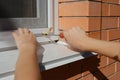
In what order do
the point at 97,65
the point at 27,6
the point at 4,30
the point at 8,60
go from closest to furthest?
the point at 8,60 < the point at 4,30 < the point at 27,6 < the point at 97,65

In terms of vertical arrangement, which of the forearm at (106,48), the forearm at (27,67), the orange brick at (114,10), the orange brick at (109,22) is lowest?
the forearm at (27,67)

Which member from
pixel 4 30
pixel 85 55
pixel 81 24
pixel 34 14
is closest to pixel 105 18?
pixel 81 24

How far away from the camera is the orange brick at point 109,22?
149cm

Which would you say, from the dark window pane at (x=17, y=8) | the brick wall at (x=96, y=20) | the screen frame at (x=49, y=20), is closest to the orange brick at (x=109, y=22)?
the brick wall at (x=96, y=20)

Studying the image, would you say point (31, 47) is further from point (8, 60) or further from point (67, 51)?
point (67, 51)

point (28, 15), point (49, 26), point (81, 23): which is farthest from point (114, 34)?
point (28, 15)

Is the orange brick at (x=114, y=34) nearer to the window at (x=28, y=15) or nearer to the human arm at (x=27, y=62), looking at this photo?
the window at (x=28, y=15)

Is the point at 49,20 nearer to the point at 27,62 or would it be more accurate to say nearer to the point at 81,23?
the point at 81,23

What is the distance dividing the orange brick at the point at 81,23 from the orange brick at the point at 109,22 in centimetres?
9

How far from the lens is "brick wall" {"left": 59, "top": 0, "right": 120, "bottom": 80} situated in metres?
1.32

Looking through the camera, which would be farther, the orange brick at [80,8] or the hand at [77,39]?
the orange brick at [80,8]

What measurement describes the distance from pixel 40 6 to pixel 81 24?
24 cm

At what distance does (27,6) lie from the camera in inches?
50.1

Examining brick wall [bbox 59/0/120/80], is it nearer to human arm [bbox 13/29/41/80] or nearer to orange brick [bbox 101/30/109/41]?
orange brick [bbox 101/30/109/41]
